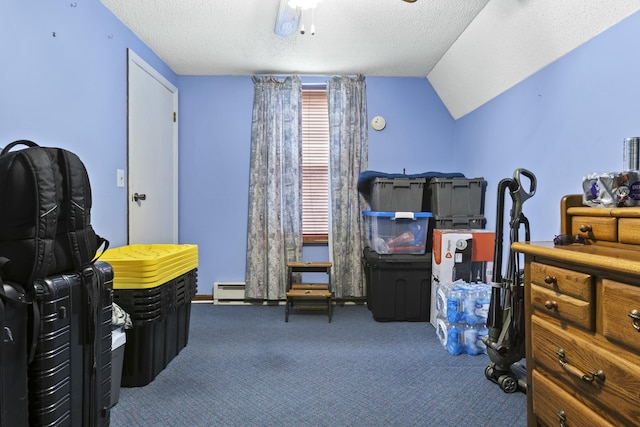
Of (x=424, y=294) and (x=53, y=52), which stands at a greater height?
(x=53, y=52)

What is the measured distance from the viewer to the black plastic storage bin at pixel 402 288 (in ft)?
9.93

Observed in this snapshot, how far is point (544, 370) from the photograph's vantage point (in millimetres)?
1319

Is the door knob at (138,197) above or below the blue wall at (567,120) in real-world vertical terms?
below

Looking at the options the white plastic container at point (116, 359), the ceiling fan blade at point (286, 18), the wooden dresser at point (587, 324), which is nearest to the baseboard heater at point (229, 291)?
the white plastic container at point (116, 359)

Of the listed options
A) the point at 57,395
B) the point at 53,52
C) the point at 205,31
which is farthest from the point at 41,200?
the point at 205,31

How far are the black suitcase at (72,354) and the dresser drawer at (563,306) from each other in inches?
64.3

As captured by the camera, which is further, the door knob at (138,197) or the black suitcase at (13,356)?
the door knob at (138,197)

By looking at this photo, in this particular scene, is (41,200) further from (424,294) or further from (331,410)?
(424,294)

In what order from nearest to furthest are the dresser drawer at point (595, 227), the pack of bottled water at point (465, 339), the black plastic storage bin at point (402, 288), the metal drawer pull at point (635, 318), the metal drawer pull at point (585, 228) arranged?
1. the metal drawer pull at point (635, 318)
2. the dresser drawer at point (595, 227)
3. the metal drawer pull at point (585, 228)
4. the pack of bottled water at point (465, 339)
5. the black plastic storage bin at point (402, 288)

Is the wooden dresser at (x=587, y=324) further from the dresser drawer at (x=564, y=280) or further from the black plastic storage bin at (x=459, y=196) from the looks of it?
the black plastic storage bin at (x=459, y=196)

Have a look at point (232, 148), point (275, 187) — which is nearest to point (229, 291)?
point (275, 187)

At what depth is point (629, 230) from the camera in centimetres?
124

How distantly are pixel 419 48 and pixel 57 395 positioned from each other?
125 inches

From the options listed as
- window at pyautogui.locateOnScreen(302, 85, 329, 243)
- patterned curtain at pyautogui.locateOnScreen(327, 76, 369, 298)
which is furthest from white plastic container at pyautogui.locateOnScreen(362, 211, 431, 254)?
window at pyautogui.locateOnScreen(302, 85, 329, 243)
